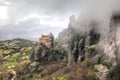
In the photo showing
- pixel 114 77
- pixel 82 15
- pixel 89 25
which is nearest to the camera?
pixel 114 77

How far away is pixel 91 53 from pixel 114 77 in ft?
94.7

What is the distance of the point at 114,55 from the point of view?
14962 centimetres

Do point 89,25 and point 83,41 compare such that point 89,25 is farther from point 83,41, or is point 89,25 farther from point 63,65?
point 63,65

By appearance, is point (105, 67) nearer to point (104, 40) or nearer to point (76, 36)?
point (104, 40)

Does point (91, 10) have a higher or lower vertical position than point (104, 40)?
higher

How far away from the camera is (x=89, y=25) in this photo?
184m

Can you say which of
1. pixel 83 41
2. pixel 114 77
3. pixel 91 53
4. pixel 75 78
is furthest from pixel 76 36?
pixel 114 77

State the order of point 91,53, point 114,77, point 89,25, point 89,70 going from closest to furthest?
point 114,77
point 89,70
point 91,53
point 89,25

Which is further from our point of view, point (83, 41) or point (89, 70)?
point (83, 41)

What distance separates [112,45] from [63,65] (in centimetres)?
5395

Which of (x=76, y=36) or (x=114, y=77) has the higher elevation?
(x=76, y=36)

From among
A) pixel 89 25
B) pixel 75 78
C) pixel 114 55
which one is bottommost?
pixel 75 78

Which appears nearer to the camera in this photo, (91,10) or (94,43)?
(94,43)

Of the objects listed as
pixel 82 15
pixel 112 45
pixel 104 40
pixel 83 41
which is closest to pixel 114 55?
pixel 112 45
